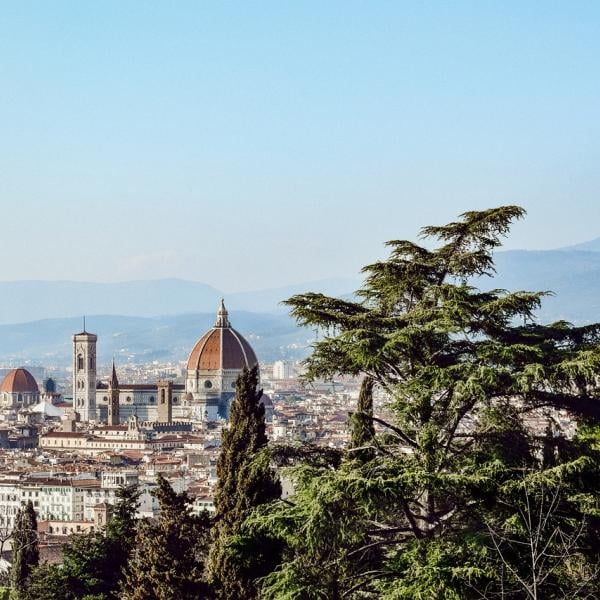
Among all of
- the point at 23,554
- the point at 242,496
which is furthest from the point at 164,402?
the point at 242,496

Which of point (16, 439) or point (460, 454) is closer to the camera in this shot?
point (460, 454)

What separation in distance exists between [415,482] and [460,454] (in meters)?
0.78

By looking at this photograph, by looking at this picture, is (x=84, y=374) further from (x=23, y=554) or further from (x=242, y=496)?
(x=242, y=496)

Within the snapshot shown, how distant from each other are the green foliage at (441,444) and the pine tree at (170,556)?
1.87 meters

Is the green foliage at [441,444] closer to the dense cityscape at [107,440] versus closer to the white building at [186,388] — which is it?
the dense cityscape at [107,440]

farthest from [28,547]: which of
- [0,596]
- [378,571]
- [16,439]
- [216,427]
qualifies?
[216,427]

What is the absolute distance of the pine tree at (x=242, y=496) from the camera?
13.9 m

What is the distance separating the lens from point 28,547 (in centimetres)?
2423

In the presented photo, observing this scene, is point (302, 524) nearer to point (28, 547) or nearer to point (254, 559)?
point (254, 559)

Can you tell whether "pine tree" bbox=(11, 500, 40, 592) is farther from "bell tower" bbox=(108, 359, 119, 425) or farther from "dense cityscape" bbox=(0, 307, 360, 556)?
"bell tower" bbox=(108, 359, 119, 425)

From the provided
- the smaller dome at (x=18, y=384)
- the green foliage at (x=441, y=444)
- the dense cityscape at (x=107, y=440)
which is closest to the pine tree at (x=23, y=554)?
the dense cityscape at (x=107, y=440)

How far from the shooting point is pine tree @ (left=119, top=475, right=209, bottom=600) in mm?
15297

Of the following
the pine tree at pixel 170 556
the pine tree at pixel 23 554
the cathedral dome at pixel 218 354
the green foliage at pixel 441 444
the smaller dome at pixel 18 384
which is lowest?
the pine tree at pixel 23 554

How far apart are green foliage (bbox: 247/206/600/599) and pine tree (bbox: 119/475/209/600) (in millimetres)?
1870
